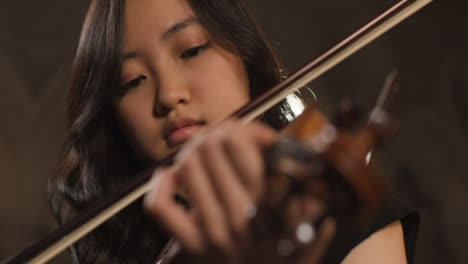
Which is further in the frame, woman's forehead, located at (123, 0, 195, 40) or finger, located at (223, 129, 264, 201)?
woman's forehead, located at (123, 0, 195, 40)

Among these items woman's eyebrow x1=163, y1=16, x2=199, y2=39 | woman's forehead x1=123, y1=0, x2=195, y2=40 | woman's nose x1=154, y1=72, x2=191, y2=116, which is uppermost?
woman's forehead x1=123, y1=0, x2=195, y2=40

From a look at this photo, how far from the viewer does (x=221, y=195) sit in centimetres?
38

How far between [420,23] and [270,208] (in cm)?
149

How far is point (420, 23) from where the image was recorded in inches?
67.9

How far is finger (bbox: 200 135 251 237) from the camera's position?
0.37 m

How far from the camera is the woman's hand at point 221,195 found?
0.37 metres

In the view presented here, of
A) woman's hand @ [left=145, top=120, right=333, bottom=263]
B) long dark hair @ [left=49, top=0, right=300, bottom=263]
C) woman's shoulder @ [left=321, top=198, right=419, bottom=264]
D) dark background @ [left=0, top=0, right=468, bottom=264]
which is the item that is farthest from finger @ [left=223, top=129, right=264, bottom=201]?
dark background @ [left=0, top=0, right=468, bottom=264]

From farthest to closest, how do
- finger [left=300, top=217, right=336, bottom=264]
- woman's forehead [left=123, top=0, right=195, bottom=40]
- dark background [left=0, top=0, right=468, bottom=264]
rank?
dark background [left=0, top=0, right=468, bottom=264], woman's forehead [left=123, top=0, right=195, bottom=40], finger [left=300, top=217, right=336, bottom=264]

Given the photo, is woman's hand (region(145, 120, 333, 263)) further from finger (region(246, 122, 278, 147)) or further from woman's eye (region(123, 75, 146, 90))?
woman's eye (region(123, 75, 146, 90))

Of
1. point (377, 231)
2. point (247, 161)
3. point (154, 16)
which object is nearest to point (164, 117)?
point (154, 16)

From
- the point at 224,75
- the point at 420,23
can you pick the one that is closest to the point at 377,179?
the point at 224,75

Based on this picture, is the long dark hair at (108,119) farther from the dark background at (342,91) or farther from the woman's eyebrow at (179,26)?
the dark background at (342,91)

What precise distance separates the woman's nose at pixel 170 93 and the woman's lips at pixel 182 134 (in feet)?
0.09

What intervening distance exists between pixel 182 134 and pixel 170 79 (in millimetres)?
68
